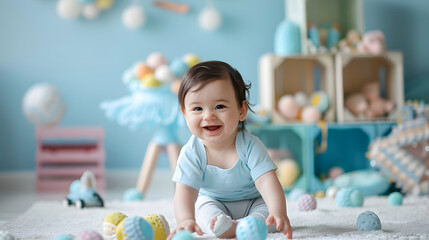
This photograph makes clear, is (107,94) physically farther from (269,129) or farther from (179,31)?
(269,129)

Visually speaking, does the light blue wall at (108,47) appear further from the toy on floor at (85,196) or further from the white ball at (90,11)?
the toy on floor at (85,196)

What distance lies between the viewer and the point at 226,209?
137 cm

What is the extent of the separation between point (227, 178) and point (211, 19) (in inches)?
69.2

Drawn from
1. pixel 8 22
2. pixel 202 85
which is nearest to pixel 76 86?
pixel 8 22

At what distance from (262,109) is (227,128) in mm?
1338

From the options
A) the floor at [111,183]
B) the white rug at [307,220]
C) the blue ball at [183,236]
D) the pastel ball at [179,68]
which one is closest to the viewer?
the blue ball at [183,236]

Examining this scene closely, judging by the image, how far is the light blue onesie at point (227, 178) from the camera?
4.20 ft

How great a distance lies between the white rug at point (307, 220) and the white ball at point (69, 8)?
1.33 metres

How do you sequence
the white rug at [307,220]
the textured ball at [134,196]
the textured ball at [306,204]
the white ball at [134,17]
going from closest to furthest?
1. the white rug at [307,220]
2. the textured ball at [306,204]
3. the textured ball at [134,196]
4. the white ball at [134,17]

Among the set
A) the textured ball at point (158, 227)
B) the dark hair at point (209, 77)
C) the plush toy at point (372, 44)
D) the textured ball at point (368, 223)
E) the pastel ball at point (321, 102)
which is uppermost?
the plush toy at point (372, 44)

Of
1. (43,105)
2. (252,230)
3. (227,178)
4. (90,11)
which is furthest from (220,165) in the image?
(90,11)

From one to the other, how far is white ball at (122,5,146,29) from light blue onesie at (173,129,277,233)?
5.63 feet

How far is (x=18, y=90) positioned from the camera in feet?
9.68

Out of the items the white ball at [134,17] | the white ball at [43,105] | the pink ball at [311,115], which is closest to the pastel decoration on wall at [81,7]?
the white ball at [134,17]
